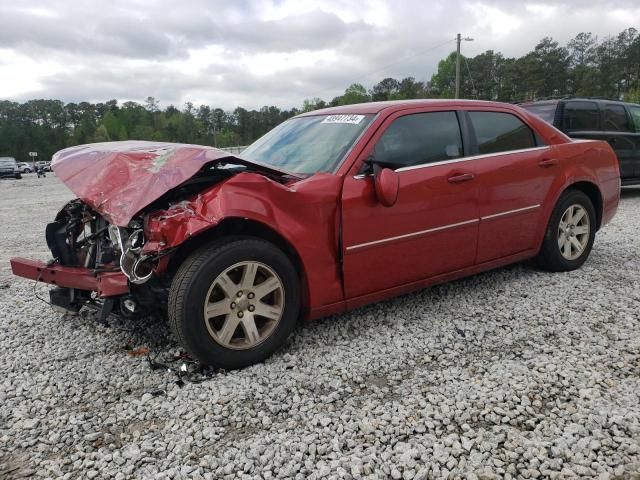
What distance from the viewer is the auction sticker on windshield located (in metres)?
3.57

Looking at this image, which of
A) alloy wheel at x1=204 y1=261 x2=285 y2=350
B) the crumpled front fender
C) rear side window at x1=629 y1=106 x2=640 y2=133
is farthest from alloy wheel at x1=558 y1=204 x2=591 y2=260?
rear side window at x1=629 y1=106 x2=640 y2=133

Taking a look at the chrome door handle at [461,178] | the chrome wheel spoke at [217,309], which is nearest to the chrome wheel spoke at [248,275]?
the chrome wheel spoke at [217,309]

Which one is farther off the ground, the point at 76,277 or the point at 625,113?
the point at 625,113

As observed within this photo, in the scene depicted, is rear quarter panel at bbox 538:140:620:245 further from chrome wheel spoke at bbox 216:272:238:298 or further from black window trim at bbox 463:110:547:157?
chrome wheel spoke at bbox 216:272:238:298

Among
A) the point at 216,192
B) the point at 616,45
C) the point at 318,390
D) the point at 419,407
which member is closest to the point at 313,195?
the point at 216,192

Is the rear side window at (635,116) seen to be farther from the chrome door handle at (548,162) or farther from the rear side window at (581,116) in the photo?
the chrome door handle at (548,162)

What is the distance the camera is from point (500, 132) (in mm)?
4109

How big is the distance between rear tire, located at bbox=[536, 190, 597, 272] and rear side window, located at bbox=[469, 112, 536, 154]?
703mm

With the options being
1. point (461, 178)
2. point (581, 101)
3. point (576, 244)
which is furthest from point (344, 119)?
point (581, 101)

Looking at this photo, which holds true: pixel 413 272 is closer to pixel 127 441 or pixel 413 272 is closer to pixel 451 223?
pixel 451 223

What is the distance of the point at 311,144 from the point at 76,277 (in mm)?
1845

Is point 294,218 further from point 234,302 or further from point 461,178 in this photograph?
point 461,178

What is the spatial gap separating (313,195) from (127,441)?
5.55 feet

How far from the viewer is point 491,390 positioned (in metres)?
2.64
